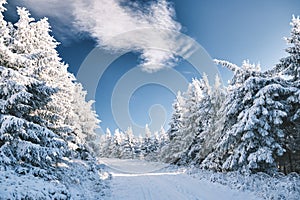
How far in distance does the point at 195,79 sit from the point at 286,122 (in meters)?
19.3

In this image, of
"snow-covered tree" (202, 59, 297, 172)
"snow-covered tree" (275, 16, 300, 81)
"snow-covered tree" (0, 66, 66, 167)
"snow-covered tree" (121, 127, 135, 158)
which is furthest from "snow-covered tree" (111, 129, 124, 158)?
"snow-covered tree" (0, 66, 66, 167)

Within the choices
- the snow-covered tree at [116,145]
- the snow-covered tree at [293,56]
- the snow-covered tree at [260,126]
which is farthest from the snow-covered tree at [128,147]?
the snow-covered tree at [293,56]

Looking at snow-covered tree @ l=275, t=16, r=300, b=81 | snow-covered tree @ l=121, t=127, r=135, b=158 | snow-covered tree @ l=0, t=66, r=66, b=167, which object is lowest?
snow-covered tree @ l=0, t=66, r=66, b=167

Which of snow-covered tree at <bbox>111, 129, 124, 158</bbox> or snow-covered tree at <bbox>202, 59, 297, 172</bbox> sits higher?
snow-covered tree at <bbox>111, 129, 124, 158</bbox>

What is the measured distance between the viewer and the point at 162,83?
39.0m

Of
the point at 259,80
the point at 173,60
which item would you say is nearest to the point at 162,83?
the point at 173,60

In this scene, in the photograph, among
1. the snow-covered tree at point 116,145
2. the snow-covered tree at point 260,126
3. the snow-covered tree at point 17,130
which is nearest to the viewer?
the snow-covered tree at point 17,130

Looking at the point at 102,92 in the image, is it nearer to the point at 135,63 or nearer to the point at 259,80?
the point at 135,63

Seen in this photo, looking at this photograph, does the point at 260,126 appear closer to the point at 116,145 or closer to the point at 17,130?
the point at 17,130

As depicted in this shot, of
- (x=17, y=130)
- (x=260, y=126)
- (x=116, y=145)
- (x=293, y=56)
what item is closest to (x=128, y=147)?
(x=116, y=145)

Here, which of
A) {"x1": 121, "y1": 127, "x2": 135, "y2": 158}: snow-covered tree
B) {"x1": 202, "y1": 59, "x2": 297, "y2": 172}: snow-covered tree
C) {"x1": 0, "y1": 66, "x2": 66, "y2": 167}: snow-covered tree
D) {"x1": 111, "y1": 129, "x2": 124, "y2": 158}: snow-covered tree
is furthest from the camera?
{"x1": 111, "y1": 129, "x2": 124, "y2": 158}: snow-covered tree

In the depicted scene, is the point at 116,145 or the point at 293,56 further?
the point at 116,145

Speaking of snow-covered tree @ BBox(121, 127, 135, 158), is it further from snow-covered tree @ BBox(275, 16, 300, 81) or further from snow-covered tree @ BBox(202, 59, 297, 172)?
snow-covered tree @ BBox(275, 16, 300, 81)

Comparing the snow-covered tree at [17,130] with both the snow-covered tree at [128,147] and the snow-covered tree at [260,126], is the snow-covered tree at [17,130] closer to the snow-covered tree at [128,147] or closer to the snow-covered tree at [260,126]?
the snow-covered tree at [260,126]
